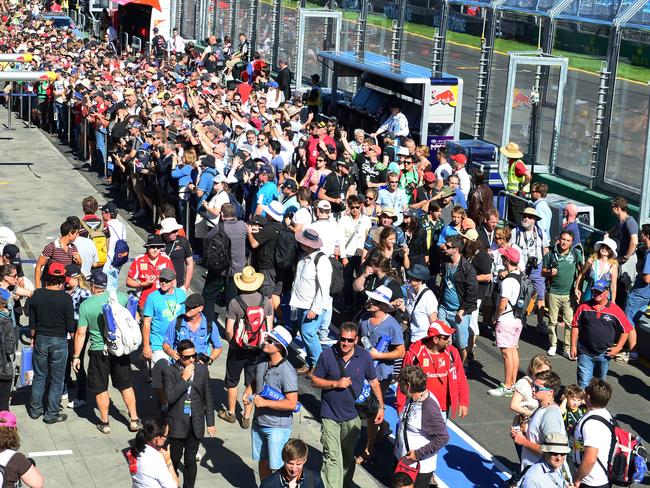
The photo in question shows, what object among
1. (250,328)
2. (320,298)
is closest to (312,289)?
(320,298)

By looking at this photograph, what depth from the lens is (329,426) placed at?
9859 millimetres

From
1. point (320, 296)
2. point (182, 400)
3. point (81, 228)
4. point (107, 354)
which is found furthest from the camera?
point (81, 228)

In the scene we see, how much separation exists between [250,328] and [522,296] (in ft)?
10.6

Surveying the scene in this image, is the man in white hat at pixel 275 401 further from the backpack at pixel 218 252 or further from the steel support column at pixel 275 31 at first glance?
the steel support column at pixel 275 31

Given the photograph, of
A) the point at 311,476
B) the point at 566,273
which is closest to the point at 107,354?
the point at 311,476

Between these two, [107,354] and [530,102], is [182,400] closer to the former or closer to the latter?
[107,354]

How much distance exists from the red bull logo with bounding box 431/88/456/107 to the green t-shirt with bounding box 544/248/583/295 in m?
7.94

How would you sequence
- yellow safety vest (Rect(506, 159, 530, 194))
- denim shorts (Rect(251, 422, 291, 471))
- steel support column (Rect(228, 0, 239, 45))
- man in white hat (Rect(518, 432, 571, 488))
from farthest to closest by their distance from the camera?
steel support column (Rect(228, 0, 239, 45)) < yellow safety vest (Rect(506, 159, 530, 194)) < denim shorts (Rect(251, 422, 291, 471)) < man in white hat (Rect(518, 432, 571, 488))

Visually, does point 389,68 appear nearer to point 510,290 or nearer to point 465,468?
point 510,290

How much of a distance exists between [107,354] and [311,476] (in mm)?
3841

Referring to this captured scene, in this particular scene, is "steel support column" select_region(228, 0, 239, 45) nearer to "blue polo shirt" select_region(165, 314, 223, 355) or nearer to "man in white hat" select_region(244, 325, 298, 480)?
"blue polo shirt" select_region(165, 314, 223, 355)

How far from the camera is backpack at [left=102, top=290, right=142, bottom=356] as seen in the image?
1123 centimetres

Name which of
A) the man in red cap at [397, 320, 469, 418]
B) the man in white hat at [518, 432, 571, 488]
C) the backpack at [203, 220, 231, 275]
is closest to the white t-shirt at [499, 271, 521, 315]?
the man in red cap at [397, 320, 469, 418]

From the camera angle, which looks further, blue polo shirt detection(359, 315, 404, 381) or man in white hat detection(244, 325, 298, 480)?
blue polo shirt detection(359, 315, 404, 381)
